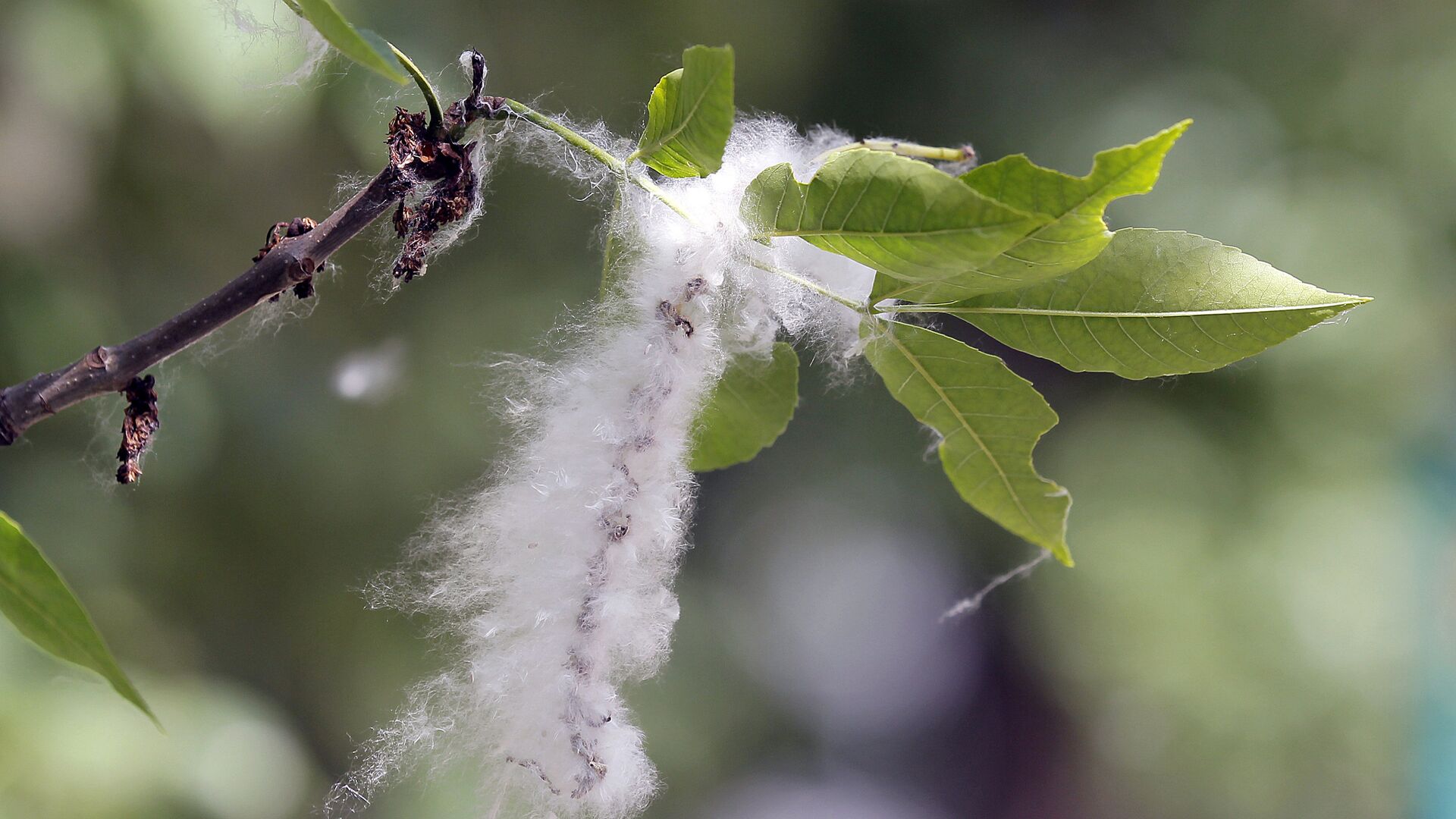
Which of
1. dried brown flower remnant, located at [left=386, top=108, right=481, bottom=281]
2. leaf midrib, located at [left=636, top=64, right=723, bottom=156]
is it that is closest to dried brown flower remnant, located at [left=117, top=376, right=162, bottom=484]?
dried brown flower remnant, located at [left=386, top=108, right=481, bottom=281]

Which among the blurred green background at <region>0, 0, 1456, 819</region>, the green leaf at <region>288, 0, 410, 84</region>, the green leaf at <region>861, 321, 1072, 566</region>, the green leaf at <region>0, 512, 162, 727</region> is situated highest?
the blurred green background at <region>0, 0, 1456, 819</region>

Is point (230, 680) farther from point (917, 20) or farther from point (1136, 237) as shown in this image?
point (917, 20)

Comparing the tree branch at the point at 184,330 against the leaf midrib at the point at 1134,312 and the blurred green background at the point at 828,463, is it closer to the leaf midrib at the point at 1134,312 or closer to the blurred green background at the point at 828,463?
the leaf midrib at the point at 1134,312

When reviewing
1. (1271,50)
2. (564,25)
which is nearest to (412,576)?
(564,25)

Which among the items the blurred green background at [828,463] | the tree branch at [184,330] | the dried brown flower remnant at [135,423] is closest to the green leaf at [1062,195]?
the tree branch at [184,330]

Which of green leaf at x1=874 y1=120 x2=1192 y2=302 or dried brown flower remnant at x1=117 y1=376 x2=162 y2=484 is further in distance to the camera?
dried brown flower remnant at x1=117 y1=376 x2=162 y2=484

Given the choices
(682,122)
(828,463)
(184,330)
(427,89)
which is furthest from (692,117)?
(828,463)

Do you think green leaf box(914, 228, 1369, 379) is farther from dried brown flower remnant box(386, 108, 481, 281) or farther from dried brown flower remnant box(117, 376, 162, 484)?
dried brown flower remnant box(117, 376, 162, 484)
